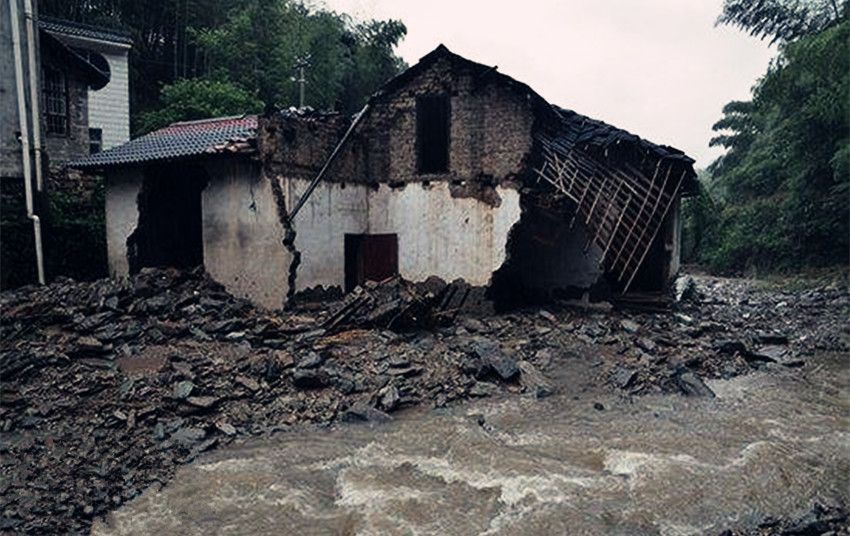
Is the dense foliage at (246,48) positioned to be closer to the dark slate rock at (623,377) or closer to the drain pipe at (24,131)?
the drain pipe at (24,131)

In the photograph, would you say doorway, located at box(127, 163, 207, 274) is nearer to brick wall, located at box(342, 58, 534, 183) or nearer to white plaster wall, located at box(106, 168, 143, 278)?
white plaster wall, located at box(106, 168, 143, 278)

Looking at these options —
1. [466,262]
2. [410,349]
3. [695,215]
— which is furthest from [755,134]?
[410,349]

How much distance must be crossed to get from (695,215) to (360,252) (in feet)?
76.8

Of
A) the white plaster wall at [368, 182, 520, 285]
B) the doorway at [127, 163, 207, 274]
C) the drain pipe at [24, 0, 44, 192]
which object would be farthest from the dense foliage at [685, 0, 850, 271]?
the drain pipe at [24, 0, 44, 192]

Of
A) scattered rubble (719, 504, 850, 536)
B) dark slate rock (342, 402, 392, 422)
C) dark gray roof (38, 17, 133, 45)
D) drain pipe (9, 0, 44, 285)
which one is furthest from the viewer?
dark gray roof (38, 17, 133, 45)

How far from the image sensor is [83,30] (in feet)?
72.6

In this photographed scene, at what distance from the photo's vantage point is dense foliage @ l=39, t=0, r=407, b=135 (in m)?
27.4

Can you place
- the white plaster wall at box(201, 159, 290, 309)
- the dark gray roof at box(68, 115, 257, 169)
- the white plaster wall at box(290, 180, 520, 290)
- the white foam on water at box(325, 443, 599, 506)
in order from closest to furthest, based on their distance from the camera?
the white foam on water at box(325, 443, 599, 506), the dark gray roof at box(68, 115, 257, 169), the white plaster wall at box(201, 159, 290, 309), the white plaster wall at box(290, 180, 520, 290)

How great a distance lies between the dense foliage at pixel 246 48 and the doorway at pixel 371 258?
41.0ft

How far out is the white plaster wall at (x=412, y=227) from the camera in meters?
13.4

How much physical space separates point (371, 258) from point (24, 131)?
338 inches

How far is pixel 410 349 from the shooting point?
10.5m

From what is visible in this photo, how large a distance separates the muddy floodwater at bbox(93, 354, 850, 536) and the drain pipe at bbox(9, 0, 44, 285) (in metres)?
9.72

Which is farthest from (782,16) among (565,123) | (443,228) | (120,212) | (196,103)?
(120,212)
